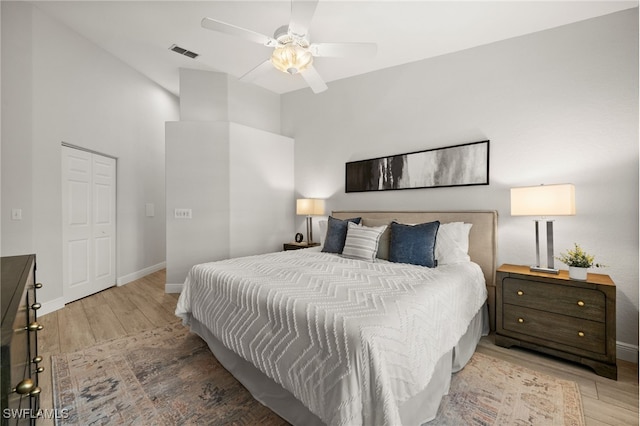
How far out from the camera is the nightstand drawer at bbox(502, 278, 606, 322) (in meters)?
2.03

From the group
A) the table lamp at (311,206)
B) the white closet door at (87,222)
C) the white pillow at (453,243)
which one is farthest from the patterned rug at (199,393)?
the table lamp at (311,206)

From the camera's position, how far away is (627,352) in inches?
88.4

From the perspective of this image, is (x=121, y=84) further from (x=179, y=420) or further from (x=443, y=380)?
(x=443, y=380)

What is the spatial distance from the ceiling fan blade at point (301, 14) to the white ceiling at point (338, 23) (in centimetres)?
54

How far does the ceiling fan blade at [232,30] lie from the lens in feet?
6.67

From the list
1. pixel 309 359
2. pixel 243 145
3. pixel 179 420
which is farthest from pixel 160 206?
pixel 309 359

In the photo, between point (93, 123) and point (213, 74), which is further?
point (213, 74)

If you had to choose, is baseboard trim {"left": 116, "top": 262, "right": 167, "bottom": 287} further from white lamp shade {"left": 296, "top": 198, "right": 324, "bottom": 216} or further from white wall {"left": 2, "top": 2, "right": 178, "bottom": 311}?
white lamp shade {"left": 296, "top": 198, "right": 324, "bottom": 216}

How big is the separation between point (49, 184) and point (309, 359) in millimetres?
3738

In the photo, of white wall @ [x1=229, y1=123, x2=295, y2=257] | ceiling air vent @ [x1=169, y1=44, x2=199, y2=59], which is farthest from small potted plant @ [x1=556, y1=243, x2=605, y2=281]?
ceiling air vent @ [x1=169, y1=44, x2=199, y2=59]

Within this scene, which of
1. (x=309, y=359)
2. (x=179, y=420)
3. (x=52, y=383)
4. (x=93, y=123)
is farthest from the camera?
(x=93, y=123)

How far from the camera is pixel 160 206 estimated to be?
529 centimetres

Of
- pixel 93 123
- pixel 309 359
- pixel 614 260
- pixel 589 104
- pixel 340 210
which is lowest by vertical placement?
pixel 309 359

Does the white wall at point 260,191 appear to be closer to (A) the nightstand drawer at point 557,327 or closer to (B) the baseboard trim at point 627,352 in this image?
(A) the nightstand drawer at point 557,327
